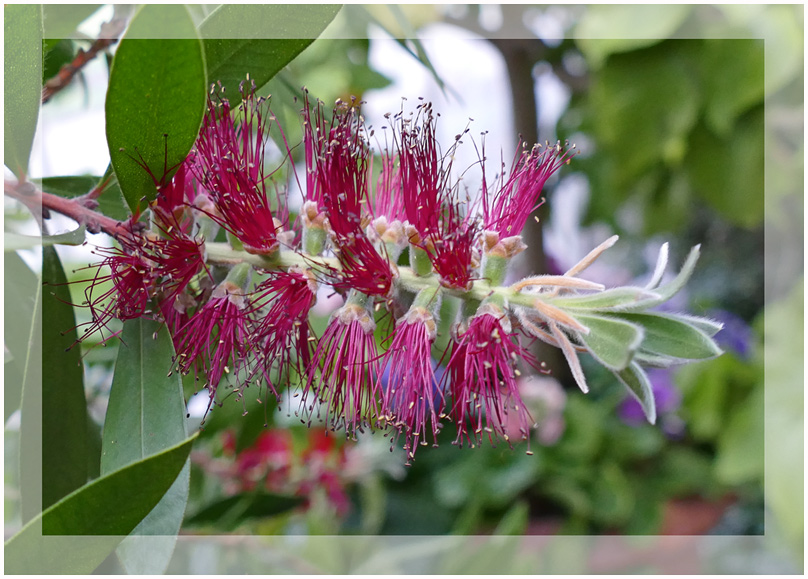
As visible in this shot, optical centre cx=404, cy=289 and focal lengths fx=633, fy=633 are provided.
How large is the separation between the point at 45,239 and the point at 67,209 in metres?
0.04

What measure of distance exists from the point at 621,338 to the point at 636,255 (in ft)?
9.61

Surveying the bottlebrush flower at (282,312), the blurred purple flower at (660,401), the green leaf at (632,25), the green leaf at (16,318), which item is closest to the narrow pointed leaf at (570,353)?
the bottlebrush flower at (282,312)

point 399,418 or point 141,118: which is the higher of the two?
point 141,118

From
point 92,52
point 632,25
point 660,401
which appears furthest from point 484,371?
point 660,401

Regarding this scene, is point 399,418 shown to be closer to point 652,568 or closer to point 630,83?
point 630,83

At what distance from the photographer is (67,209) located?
356mm

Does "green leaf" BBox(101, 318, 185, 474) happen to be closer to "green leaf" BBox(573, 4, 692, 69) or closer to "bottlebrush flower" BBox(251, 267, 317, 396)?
"bottlebrush flower" BBox(251, 267, 317, 396)

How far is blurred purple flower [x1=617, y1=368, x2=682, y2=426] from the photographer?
1.90 metres

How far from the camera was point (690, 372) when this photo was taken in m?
1.80

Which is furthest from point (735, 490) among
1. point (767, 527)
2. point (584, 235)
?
point (584, 235)

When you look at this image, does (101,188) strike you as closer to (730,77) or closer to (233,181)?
(233,181)

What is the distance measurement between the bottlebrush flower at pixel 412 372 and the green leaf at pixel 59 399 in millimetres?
194

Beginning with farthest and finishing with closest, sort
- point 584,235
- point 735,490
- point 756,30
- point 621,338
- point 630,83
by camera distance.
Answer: point 584,235
point 735,490
point 630,83
point 756,30
point 621,338

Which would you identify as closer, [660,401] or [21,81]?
[21,81]
